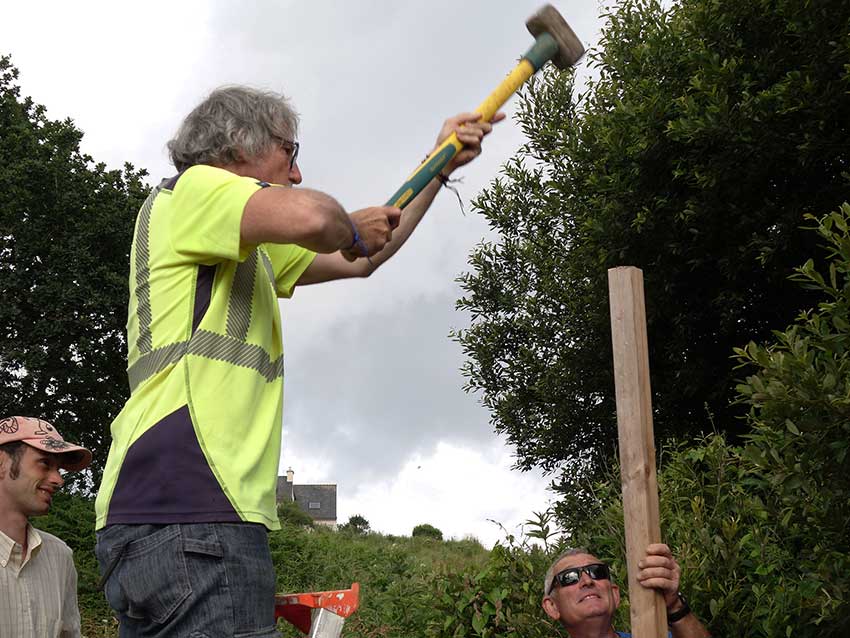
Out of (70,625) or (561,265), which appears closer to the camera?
(70,625)

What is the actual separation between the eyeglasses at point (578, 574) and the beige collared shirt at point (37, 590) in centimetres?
230

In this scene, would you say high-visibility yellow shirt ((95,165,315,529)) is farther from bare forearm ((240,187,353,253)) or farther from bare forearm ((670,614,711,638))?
bare forearm ((670,614,711,638))

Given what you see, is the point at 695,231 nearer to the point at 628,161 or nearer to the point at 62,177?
the point at 628,161

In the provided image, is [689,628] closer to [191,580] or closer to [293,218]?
[191,580]

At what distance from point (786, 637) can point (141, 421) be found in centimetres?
391

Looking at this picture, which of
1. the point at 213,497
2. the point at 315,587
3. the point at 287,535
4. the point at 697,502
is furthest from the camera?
the point at 287,535

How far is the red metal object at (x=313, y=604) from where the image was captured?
8.45 ft

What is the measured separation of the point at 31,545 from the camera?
4.79 metres

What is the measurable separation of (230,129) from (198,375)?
0.65 metres

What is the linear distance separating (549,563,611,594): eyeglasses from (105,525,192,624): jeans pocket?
279 centimetres

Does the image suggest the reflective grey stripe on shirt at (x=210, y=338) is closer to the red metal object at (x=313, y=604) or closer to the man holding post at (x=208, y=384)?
the man holding post at (x=208, y=384)

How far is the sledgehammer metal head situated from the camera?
357cm

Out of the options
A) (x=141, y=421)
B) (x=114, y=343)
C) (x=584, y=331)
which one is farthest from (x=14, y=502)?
(x=114, y=343)

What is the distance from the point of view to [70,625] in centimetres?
483
